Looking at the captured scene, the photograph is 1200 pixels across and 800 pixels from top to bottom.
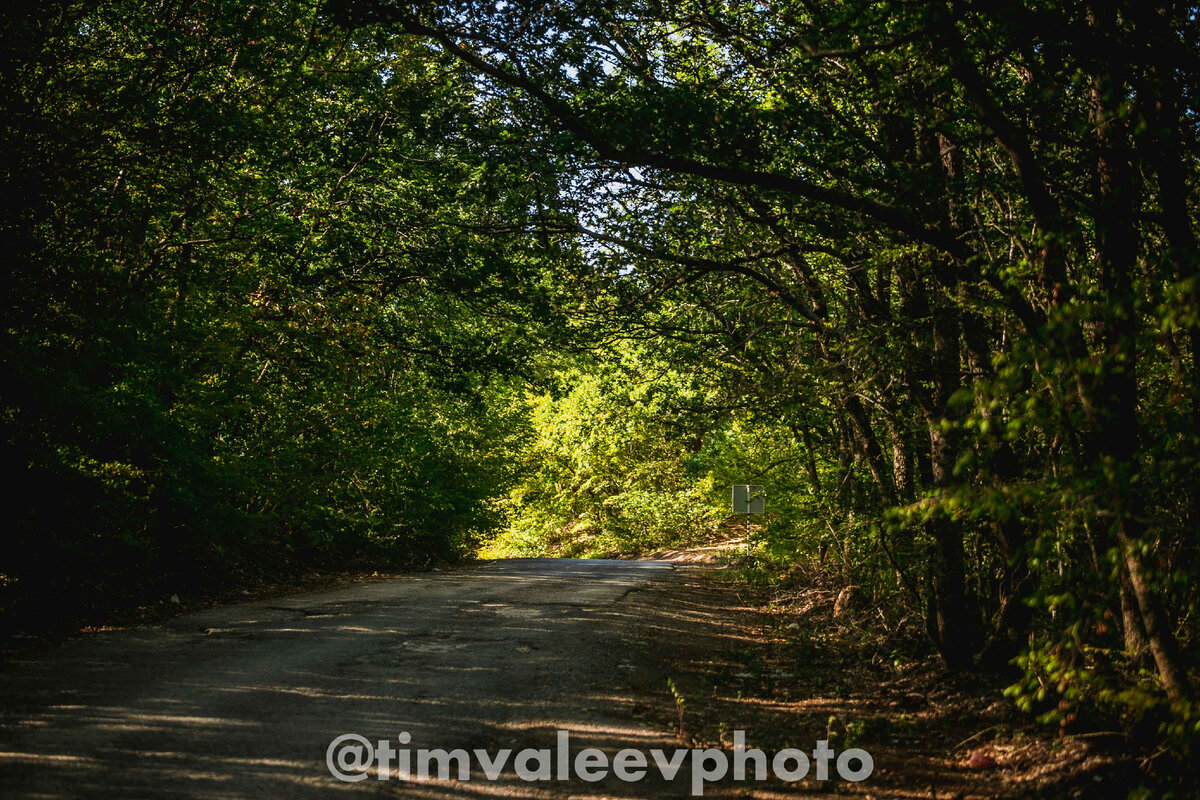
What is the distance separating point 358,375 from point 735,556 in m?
11.6

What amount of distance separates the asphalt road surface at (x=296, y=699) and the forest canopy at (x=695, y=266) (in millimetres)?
2236

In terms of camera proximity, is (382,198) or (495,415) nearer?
(382,198)

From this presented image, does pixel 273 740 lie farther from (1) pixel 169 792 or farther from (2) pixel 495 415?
(2) pixel 495 415

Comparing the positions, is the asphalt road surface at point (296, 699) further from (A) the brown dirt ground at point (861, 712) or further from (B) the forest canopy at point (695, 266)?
(B) the forest canopy at point (695, 266)

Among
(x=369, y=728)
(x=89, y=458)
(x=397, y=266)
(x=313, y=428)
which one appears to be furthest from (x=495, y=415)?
(x=369, y=728)

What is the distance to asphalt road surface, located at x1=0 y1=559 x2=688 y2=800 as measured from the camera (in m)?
4.77

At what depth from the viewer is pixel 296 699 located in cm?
639

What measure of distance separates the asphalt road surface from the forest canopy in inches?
88.0

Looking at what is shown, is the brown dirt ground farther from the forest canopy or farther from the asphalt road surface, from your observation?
the asphalt road surface

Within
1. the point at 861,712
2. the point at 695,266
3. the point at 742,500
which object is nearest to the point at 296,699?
the point at 861,712

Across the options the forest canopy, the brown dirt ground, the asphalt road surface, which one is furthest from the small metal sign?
the asphalt road surface

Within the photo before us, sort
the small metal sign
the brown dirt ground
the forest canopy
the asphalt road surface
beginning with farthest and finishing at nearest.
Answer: the small metal sign → the brown dirt ground → the forest canopy → the asphalt road surface

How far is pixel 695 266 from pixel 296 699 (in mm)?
5665

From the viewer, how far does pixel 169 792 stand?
4.40 meters
